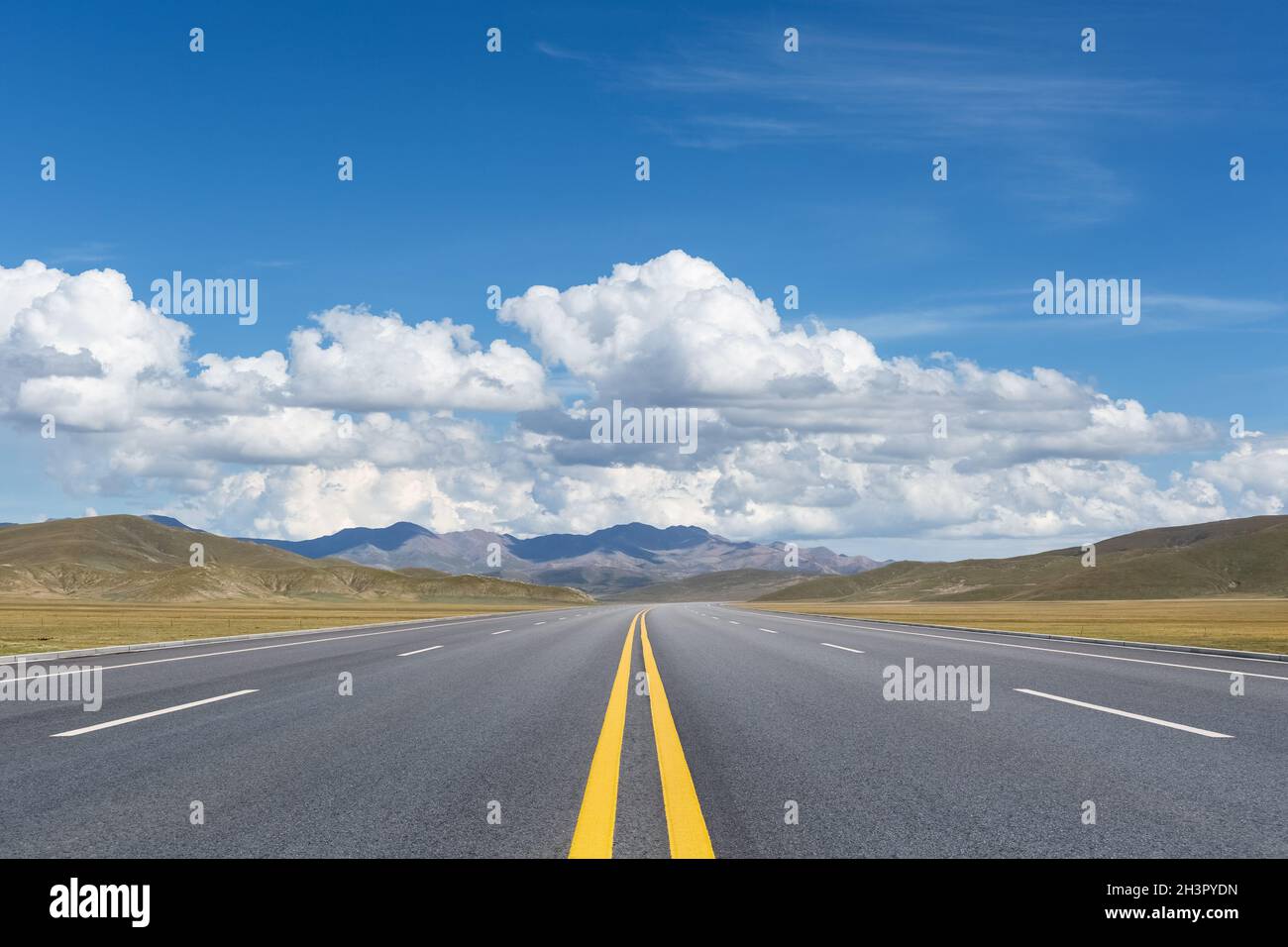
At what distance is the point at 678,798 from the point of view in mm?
7117

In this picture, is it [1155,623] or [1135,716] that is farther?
[1155,623]

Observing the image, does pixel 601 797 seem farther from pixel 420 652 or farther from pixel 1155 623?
pixel 1155 623

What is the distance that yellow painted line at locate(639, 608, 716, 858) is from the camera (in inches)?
229

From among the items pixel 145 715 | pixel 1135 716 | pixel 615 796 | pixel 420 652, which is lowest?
pixel 420 652

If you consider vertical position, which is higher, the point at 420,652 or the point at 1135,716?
the point at 1135,716

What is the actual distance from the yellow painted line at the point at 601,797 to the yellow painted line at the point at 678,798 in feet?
1.22

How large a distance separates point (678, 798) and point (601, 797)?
0.56m

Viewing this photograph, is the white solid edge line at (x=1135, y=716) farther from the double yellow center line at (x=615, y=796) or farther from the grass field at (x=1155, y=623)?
the grass field at (x=1155, y=623)

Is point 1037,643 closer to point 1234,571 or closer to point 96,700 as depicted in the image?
point 96,700

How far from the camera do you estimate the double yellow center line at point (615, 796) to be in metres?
5.84

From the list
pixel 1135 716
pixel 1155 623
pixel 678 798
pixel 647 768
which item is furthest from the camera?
pixel 1155 623

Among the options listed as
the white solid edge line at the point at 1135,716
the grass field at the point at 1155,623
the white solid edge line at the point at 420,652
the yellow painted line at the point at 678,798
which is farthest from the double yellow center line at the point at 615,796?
the grass field at the point at 1155,623

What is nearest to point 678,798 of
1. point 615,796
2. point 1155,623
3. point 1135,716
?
point 615,796
